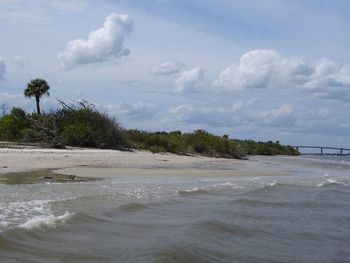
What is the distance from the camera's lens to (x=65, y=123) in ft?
153

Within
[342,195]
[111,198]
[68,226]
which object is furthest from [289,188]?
[68,226]

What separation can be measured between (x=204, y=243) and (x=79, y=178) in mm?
11639

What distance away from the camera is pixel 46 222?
10.9 meters

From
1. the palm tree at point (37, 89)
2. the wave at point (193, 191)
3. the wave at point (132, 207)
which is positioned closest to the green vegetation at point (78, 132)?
the palm tree at point (37, 89)

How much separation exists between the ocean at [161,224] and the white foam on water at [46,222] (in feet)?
0.07

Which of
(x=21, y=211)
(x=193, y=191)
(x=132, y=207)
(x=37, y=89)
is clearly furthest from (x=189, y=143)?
(x=21, y=211)

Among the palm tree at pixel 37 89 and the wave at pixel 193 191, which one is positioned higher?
the palm tree at pixel 37 89

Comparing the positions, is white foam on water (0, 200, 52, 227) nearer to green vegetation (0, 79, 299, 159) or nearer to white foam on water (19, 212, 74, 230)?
white foam on water (19, 212, 74, 230)

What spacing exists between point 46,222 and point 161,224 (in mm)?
2739

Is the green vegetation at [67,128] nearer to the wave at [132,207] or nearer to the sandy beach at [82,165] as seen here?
the sandy beach at [82,165]

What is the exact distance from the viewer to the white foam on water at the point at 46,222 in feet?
34.4

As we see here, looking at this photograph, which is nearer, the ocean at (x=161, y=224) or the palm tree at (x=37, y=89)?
the ocean at (x=161, y=224)

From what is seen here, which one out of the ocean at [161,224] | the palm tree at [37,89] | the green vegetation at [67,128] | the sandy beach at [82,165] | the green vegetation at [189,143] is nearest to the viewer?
the ocean at [161,224]

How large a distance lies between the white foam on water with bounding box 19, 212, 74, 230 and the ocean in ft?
0.07
